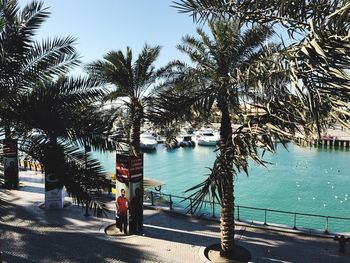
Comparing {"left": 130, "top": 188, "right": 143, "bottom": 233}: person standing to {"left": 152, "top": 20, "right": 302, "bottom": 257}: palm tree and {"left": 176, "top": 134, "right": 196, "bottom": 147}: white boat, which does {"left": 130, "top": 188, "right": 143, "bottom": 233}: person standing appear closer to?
{"left": 152, "top": 20, "right": 302, "bottom": 257}: palm tree

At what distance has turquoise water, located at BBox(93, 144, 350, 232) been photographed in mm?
24781

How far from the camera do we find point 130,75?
1460 centimetres

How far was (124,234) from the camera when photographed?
1416cm

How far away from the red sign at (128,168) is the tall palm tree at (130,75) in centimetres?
39

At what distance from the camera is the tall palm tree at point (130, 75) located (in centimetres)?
1431

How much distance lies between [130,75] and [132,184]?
413 centimetres

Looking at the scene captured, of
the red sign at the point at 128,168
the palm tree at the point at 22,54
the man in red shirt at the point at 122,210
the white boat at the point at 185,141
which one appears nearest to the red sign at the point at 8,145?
the palm tree at the point at 22,54

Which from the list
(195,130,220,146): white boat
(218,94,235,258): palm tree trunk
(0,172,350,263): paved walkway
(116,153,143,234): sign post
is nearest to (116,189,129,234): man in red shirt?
(116,153,143,234): sign post

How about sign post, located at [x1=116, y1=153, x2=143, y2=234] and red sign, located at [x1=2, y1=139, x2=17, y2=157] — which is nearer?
red sign, located at [x1=2, y1=139, x2=17, y2=157]

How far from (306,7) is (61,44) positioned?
5.74 m

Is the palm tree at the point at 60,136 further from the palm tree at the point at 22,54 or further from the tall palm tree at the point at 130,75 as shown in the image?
the tall palm tree at the point at 130,75

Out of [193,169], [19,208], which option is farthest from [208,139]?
[19,208]

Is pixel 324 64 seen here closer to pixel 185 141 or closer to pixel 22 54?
pixel 22 54

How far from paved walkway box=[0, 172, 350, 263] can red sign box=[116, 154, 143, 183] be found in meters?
2.14
